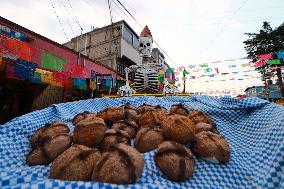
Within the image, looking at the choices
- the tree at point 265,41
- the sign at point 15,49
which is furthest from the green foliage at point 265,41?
the sign at point 15,49

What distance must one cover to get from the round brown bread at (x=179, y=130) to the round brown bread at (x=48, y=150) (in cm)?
82

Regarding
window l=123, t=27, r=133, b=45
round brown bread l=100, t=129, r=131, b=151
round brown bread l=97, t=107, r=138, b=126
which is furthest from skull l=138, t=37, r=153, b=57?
window l=123, t=27, r=133, b=45

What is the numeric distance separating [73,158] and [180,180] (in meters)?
0.72

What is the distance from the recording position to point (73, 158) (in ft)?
4.63

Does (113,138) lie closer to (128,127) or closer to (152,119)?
(128,127)

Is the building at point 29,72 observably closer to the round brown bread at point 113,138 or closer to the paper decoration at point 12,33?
→ the paper decoration at point 12,33

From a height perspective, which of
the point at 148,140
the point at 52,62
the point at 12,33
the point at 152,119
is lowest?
the point at 148,140

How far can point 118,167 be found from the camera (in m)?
1.31

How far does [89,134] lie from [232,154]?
123cm

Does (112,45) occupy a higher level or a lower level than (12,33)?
higher

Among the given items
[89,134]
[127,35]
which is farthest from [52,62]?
[127,35]

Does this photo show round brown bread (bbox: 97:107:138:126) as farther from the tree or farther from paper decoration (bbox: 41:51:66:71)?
the tree

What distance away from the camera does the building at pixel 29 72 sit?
891 centimetres

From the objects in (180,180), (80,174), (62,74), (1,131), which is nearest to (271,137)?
(180,180)
